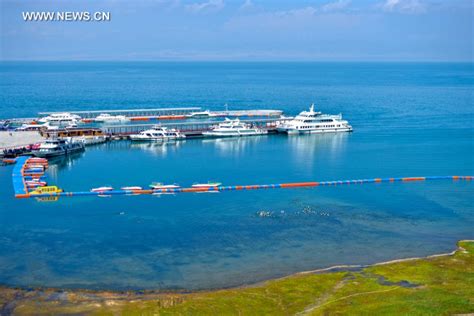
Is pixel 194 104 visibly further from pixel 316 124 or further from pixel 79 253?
pixel 79 253

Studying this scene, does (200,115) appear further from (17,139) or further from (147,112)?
(17,139)

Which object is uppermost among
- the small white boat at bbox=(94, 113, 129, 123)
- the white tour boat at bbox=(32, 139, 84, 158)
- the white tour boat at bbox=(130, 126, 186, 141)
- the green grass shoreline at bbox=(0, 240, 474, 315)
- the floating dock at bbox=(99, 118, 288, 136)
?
the small white boat at bbox=(94, 113, 129, 123)

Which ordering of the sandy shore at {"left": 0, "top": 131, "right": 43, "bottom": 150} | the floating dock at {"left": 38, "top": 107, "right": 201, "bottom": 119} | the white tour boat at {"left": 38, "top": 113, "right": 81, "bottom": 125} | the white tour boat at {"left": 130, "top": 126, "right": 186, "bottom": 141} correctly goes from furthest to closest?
the floating dock at {"left": 38, "top": 107, "right": 201, "bottom": 119}, the white tour boat at {"left": 38, "top": 113, "right": 81, "bottom": 125}, the white tour boat at {"left": 130, "top": 126, "right": 186, "bottom": 141}, the sandy shore at {"left": 0, "top": 131, "right": 43, "bottom": 150}

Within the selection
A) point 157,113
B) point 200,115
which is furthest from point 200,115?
point 157,113

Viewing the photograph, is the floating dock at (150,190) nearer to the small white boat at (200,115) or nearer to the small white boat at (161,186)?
the small white boat at (161,186)

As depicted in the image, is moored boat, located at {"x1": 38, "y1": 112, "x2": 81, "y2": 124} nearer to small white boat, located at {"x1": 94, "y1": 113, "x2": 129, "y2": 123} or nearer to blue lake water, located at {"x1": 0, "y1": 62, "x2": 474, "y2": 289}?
small white boat, located at {"x1": 94, "y1": 113, "x2": 129, "y2": 123}

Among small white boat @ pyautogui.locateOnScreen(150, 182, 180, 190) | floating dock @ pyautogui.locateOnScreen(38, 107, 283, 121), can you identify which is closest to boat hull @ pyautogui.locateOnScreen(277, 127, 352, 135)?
floating dock @ pyautogui.locateOnScreen(38, 107, 283, 121)
